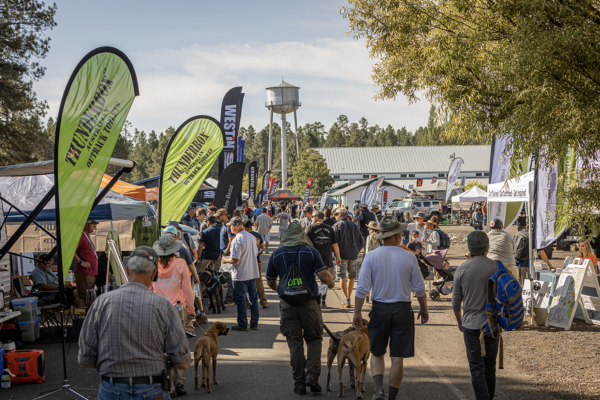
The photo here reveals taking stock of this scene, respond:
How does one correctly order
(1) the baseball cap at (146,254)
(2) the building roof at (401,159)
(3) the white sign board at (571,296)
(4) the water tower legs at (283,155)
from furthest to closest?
(2) the building roof at (401,159), (4) the water tower legs at (283,155), (3) the white sign board at (571,296), (1) the baseball cap at (146,254)

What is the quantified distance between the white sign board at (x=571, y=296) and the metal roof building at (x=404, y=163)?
70.6 m

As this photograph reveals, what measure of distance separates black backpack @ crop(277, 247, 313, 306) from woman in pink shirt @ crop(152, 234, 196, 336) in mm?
1336

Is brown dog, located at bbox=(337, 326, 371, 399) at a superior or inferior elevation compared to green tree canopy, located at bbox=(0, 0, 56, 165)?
inferior

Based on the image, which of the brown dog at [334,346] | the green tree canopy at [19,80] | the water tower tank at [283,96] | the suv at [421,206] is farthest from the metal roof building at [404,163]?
the brown dog at [334,346]

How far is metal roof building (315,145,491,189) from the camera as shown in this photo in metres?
81.1

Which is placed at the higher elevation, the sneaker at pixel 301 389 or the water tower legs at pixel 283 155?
the water tower legs at pixel 283 155

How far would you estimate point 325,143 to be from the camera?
140 meters

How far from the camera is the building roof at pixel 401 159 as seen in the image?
8175cm

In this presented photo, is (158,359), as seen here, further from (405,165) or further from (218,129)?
(405,165)

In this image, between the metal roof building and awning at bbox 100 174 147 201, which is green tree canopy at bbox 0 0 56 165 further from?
the metal roof building

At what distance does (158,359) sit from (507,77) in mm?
4430

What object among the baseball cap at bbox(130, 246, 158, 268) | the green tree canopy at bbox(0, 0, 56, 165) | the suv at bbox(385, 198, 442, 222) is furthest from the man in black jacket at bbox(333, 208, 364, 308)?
the suv at bbox(385, 198, 442, 222)

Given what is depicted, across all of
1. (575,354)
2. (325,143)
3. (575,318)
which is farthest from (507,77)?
(325,143)

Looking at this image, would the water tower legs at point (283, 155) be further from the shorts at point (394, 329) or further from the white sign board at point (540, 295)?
the shorts at point (394, 329)
